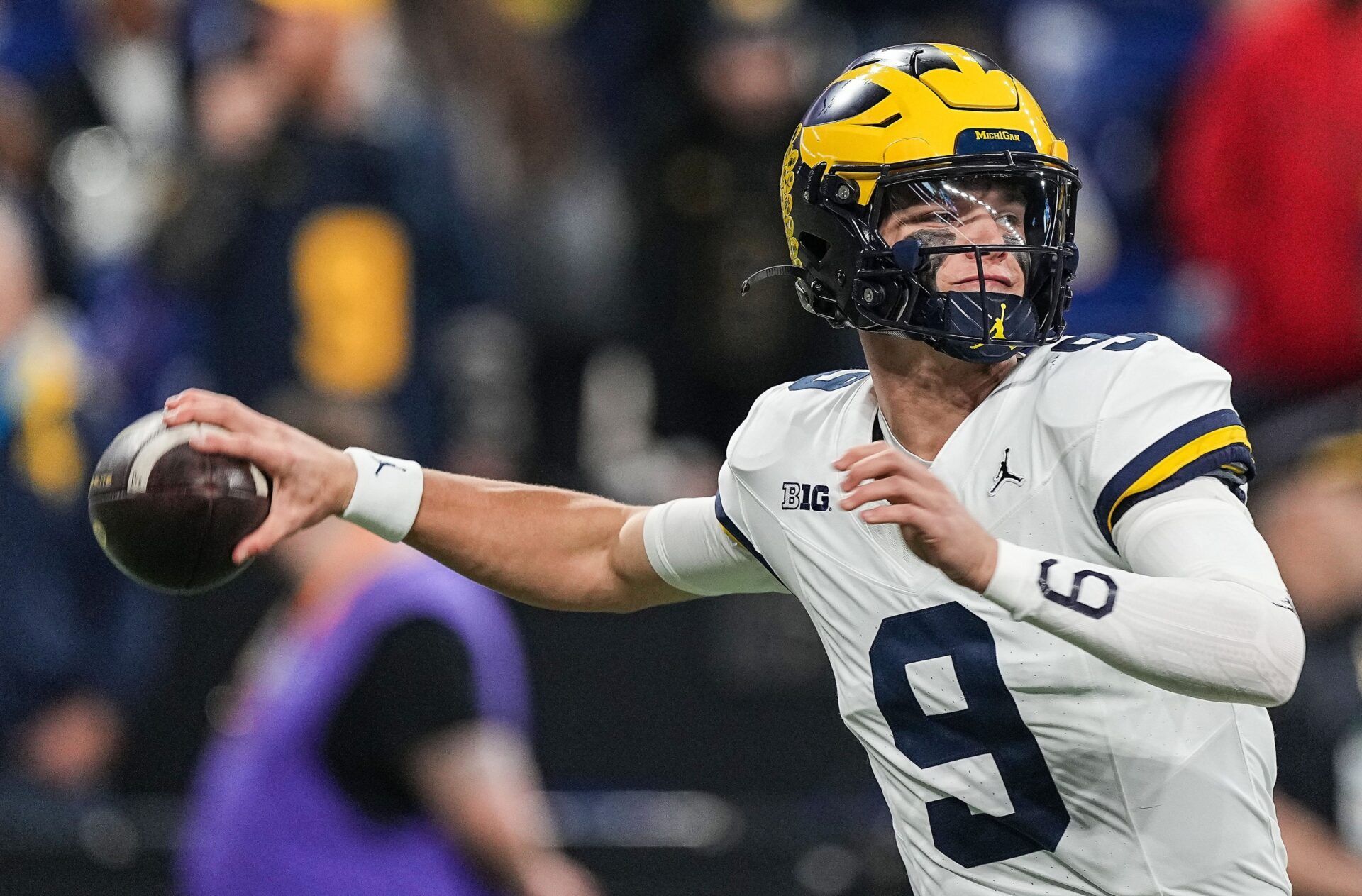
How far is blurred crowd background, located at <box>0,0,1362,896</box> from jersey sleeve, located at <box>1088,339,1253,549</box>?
2.71m

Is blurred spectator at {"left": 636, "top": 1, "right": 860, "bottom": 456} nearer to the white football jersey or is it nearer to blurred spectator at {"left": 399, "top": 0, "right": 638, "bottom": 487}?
blurred spectator at {"left": 399, "top": 0, "right": 638, "bottom": 487}

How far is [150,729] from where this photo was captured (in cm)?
620

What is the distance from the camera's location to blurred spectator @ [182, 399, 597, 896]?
187 inches

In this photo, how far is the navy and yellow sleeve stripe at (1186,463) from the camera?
9.28 ft

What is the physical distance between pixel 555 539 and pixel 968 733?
920 mm

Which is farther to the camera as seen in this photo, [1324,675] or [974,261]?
[1324,675]

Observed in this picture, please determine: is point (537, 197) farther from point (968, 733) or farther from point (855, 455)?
point (855, 455)

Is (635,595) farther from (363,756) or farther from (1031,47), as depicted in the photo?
(1031,47)

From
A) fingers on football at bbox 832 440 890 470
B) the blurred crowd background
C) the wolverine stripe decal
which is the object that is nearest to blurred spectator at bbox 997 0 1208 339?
the blurred crowd background

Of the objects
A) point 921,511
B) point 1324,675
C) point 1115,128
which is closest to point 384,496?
Result: point 921,511

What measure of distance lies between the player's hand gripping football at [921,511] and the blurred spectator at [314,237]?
408cm

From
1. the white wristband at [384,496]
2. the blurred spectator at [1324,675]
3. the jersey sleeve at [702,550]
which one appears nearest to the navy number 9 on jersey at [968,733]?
the jersey sleeve at [702,550]

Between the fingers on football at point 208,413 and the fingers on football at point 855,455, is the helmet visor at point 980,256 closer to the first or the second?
the fingers on football at point 855,455

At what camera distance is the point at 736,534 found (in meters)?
3.51
